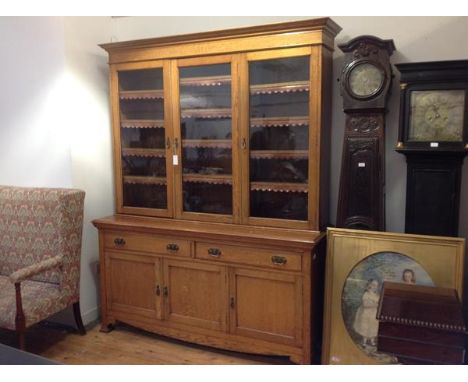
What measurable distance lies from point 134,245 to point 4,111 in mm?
1454

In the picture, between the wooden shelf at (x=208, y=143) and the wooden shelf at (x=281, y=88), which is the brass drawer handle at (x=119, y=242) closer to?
the wooden shelf at (x=208, y=143)

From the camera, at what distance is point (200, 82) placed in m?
2.83

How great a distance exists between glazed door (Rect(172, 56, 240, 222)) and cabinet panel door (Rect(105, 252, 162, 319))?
441 mm

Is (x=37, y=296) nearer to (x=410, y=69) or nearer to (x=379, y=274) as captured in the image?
(x=379, y=274)

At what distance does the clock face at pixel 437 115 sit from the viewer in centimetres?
229

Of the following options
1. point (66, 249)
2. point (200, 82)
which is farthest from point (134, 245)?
point (200, 82)

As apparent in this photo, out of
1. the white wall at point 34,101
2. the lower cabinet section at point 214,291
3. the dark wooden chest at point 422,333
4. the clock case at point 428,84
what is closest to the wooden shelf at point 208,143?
the lower cabinet section at point 214,291

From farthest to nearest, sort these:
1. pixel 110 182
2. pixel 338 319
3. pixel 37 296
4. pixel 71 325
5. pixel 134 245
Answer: pixel 110 182, pixel 71 325, pixel 134 245, pixel 37 296, pixel 338 319

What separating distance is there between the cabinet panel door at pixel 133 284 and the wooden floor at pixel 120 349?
0.64 feet

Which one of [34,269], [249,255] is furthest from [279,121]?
[34,269]

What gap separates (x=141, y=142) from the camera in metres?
3.13

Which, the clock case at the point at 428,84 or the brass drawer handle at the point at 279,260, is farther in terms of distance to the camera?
Answer: the brass drawer handle at the point at 279,260

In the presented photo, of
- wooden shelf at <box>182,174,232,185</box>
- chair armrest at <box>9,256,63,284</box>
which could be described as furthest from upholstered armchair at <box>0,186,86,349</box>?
wooden shelf at <box>182,174,232,185</box>

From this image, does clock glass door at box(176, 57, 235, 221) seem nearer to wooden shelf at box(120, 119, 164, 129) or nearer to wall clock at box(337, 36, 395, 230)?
wooden shelf at box(120, 119, 164, 129)
